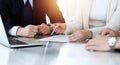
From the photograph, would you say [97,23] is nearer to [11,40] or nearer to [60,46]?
[60,46]

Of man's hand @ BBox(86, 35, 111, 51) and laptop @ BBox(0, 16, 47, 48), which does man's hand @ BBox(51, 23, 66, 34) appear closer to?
laptop @ BBox(0, 16, 47, 48)

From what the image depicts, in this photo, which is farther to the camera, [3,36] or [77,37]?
[77,37]

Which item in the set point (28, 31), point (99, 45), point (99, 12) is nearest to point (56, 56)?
point (99, 45)

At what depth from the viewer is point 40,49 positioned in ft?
3.53

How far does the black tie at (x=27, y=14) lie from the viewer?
1.17 m

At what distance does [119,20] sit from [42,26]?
0.46 metres

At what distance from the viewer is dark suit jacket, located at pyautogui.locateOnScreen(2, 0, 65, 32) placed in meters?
1.18

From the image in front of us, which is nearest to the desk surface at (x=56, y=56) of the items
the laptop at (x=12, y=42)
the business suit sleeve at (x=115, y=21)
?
the laptop at (x=12, y=42)

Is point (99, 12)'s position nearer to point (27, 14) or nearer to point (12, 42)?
point (27, 14)

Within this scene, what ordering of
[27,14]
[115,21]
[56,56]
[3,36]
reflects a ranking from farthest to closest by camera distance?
[115,21], [27,14], [3,36], [56,56]

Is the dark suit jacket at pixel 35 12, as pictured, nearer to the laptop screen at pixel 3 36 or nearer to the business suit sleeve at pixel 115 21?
the laptop screen at pixel 3 36

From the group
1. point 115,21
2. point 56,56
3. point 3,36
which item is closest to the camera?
point 56,56

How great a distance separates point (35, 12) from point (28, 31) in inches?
3.9

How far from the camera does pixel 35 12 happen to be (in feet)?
4.00
